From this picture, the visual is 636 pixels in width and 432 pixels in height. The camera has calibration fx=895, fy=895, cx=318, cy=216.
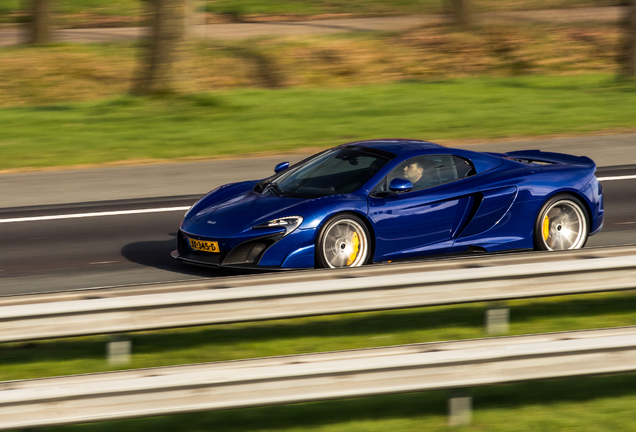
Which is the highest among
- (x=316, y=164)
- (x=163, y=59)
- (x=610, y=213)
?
(x=163, y=59)

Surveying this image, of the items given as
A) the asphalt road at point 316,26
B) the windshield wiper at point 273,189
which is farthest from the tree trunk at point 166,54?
the windshield wiper at point 273,189

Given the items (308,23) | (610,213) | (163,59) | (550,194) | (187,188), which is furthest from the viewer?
(308,23)

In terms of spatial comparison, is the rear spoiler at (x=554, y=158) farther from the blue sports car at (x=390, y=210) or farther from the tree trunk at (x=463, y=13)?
the tree trunk at (x=463, y=13)

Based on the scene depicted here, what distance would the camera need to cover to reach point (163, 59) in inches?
762

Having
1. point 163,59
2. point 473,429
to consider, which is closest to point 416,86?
point 163,59

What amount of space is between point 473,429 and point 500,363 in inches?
16.7

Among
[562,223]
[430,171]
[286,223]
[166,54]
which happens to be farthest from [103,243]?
[166,54]

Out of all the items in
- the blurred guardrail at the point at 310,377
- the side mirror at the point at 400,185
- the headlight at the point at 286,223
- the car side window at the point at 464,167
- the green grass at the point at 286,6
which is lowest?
the blurred guardrail at the point at 310,377

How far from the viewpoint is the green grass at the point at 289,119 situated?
15.7m

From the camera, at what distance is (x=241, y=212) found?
8602mm

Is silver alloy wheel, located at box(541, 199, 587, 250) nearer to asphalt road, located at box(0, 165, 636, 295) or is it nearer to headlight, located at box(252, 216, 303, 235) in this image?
asphalt road, located at box(0, 165, 636, 295)

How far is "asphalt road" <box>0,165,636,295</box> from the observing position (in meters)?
8.86

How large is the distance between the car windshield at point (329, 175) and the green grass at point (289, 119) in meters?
5.98

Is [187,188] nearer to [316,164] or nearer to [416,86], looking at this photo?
[316,164]
